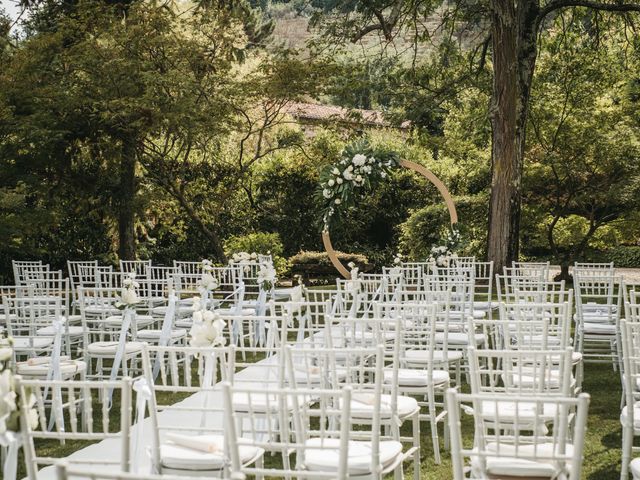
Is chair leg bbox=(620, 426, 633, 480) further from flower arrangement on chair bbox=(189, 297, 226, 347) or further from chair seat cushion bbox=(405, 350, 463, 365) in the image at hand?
flower arrangement on chair bbox=(189, 297, 226, 347)

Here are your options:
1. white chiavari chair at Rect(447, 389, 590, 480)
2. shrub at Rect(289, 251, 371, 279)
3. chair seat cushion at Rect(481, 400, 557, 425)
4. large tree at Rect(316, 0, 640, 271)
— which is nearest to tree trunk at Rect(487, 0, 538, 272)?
large tree at Rect(316, 0, 640, 271)

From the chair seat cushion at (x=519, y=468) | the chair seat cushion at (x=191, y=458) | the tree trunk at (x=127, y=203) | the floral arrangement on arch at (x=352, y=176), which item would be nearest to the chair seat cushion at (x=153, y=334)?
the chair seat cushion at (x=191, y=458)

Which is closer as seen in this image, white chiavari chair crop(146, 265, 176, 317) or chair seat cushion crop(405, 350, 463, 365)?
chair seat cushion crop(405, 350, 463, 365)

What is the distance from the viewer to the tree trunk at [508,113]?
15.9 meters

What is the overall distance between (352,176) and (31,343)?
7.54m

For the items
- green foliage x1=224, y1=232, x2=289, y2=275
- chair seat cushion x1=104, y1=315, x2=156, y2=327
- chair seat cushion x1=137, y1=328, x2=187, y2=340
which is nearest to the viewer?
chair seat cushion x1=137, y1=328, x2=187, y2=340

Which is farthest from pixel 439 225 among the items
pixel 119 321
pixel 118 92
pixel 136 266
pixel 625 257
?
pixel 119 321

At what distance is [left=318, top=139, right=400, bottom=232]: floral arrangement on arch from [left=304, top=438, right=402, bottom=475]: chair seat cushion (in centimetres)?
960

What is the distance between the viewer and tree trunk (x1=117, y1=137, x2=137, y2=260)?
17172 millimetres

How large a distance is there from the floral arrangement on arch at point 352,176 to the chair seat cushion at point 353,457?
31.5ft

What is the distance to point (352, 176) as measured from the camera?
555 inches

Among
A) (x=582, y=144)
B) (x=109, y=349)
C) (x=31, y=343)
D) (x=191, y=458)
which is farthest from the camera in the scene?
(x=582, y=144)

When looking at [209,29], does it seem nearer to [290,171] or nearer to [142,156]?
[142,156]

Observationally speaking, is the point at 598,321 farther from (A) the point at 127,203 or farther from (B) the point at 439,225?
(A) the point at 127,203
